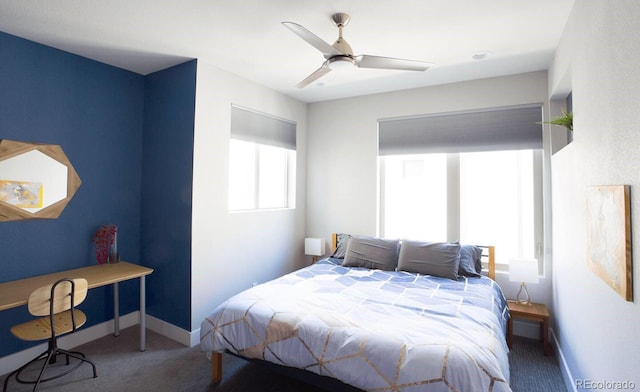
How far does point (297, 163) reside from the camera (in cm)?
438

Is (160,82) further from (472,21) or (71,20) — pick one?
(472,21)

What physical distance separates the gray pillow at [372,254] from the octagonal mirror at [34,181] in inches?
110

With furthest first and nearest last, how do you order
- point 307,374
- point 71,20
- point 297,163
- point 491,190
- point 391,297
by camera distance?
point 297,163
point 491,190
point 391,297
point 71,20
point 307,374

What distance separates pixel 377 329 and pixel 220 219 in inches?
79.9

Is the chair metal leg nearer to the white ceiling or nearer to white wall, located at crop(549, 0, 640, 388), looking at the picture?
the white ceiling

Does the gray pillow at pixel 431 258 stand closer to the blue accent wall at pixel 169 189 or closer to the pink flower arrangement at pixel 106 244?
the blue accent wall at pixel 169 189

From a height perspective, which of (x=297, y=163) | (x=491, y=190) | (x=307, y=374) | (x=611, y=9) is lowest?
(x=307, y=374)

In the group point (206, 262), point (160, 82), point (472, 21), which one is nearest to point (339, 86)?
point (472, 21)

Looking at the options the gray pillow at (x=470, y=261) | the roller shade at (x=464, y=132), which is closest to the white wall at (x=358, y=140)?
the roller shade at (x=464, y=132)

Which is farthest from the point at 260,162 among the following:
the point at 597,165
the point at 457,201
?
the point at 597,165

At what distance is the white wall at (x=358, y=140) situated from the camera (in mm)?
3462

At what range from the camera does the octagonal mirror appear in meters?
2.51

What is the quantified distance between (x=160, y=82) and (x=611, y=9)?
11.7ft

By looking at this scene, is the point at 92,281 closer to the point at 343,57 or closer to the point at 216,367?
the point at 216,367
